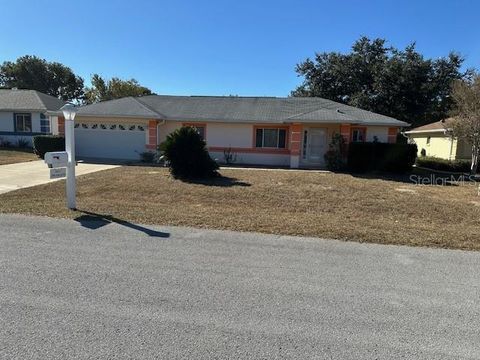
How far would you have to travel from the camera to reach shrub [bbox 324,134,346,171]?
18.5m

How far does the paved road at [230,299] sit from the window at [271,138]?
15275 millimetres

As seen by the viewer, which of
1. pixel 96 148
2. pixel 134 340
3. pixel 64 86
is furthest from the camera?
pixel 64 86

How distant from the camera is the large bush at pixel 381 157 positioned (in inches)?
695

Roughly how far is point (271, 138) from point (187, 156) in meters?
8.32

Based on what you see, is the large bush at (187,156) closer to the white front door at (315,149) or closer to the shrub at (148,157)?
the shrub at (148,157)

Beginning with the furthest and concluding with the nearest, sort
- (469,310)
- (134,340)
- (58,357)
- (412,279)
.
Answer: (412,279), (469,310), (134,340), (58,357)

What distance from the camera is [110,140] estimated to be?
22031mm

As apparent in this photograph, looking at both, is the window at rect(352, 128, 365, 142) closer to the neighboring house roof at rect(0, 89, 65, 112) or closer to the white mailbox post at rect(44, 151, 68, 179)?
Result: the white mailbox post at rect(44, 151, 68, 179)

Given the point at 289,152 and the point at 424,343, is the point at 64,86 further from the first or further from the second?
the point at 424,343

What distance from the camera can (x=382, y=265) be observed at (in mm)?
5094

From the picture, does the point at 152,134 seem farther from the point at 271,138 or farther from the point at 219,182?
the point at 219,182

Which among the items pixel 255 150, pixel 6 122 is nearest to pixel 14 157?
pixel 6 122

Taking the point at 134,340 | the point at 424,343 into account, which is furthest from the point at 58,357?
the point at 424,343

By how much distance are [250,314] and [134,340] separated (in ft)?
3.53
